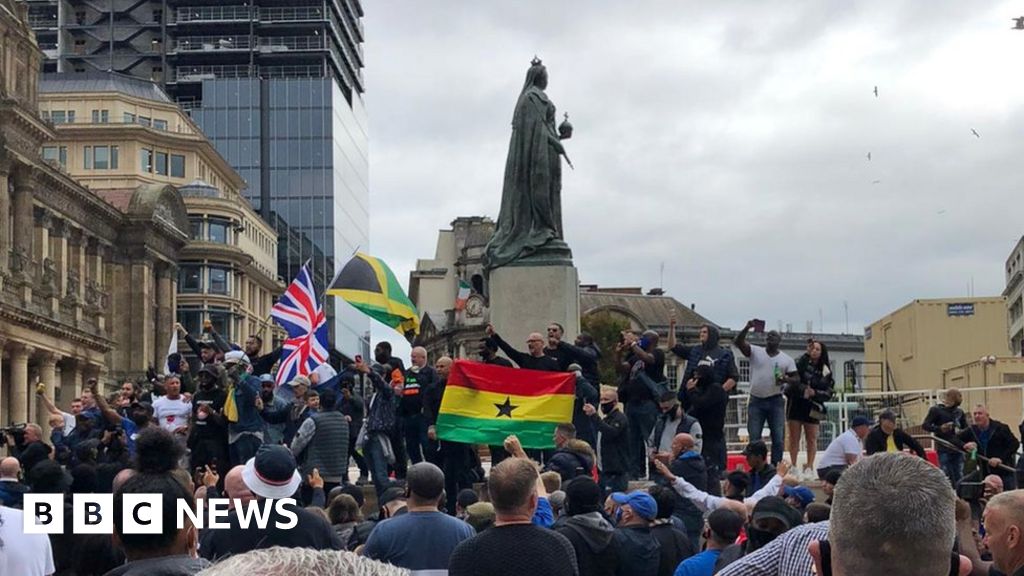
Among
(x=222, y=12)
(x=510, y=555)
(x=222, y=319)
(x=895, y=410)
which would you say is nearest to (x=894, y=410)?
(x=895, y=410)

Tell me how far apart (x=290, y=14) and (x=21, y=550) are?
143545 millimetres

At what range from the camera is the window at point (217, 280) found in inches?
4578

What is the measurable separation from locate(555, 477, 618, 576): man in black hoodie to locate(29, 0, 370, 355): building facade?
395 feet

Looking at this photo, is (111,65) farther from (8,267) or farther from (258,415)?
(258,415)

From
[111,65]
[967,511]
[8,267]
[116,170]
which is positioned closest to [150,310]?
[116,170]

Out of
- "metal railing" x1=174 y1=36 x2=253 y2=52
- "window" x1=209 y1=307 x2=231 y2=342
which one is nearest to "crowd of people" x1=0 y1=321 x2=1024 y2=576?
"window" x1=209 y1=307 x2=231 y2=342

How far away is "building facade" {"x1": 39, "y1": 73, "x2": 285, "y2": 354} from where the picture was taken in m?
114

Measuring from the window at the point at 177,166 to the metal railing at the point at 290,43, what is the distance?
30.6 m

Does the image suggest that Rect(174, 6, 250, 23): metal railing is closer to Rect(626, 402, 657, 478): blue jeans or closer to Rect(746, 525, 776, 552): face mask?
Rect(626, 402, 657, 478): blue jeans

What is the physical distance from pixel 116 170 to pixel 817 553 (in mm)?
115389

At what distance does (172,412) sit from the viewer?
57.9ft

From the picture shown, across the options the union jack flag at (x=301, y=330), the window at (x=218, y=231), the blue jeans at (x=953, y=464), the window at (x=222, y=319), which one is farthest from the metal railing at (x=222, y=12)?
the blue jeans at (x=953, y=464)

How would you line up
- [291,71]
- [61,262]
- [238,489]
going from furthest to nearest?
1. [291,71]
2. [61,262]
3. [238,489]

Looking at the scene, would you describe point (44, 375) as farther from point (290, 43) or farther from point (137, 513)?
point (290, 43)
